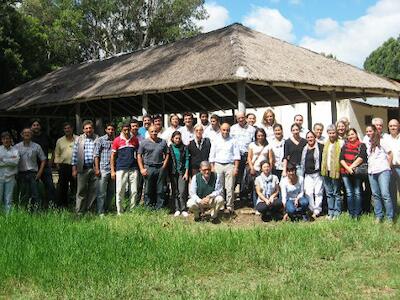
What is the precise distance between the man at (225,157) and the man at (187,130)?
2.17 feet

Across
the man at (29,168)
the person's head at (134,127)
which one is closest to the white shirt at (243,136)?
the person's head at (134,127)

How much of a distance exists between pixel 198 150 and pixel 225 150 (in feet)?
1.65

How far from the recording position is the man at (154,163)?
9023mm

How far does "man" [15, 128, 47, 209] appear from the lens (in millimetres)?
8820

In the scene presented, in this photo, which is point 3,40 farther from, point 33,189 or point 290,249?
point 290,249

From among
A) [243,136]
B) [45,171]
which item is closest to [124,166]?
[45,171]

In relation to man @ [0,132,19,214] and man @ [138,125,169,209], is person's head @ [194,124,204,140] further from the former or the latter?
man @ [0,132,19,214]

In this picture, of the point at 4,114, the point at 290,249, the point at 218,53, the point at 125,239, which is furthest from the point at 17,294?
the point at 4,114

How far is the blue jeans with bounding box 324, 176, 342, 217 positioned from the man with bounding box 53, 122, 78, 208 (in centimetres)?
467

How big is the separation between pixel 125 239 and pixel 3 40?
797 inches

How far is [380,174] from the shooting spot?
25.4 ft

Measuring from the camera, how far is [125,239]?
6391 mm

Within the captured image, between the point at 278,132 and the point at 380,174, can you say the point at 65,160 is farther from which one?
the point at 380,174

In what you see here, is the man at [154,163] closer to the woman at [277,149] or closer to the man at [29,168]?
the man at [29,168]
